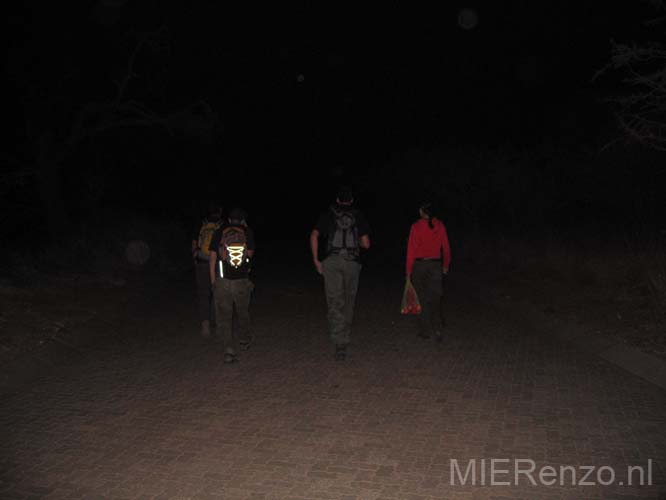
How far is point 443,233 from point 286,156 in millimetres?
61290

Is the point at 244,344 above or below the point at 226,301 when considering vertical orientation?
below

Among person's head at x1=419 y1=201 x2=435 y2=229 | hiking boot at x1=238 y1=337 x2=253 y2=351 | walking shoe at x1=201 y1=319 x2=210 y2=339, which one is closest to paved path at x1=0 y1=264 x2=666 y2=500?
hiking boot at x1=238 y1=337 x2=253 y2=351

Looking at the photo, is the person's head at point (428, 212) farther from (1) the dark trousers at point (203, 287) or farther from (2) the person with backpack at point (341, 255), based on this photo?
(1) the dark trousers at point (203, 287)

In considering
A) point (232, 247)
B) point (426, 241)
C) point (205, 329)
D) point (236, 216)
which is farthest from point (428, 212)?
point (205, 329)

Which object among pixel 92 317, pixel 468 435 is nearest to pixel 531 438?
Answer: pixel 468 435

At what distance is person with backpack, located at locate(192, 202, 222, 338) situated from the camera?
880cm

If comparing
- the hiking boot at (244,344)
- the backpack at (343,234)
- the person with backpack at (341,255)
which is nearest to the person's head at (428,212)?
the person with backpack at (341,255)

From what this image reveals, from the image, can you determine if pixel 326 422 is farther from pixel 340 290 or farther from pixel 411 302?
pixel 411 302

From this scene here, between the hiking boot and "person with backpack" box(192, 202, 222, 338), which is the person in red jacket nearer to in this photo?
the hiking boot

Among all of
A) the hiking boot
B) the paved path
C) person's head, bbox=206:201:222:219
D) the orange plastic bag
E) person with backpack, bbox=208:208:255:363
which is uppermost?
person's head, bbox=206:201:222:219

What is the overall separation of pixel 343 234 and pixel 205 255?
2.24m

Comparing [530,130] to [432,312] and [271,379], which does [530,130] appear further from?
[271,379]

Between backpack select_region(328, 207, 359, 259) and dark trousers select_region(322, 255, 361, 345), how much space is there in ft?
0.33

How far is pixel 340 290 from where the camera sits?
26.2 feet
